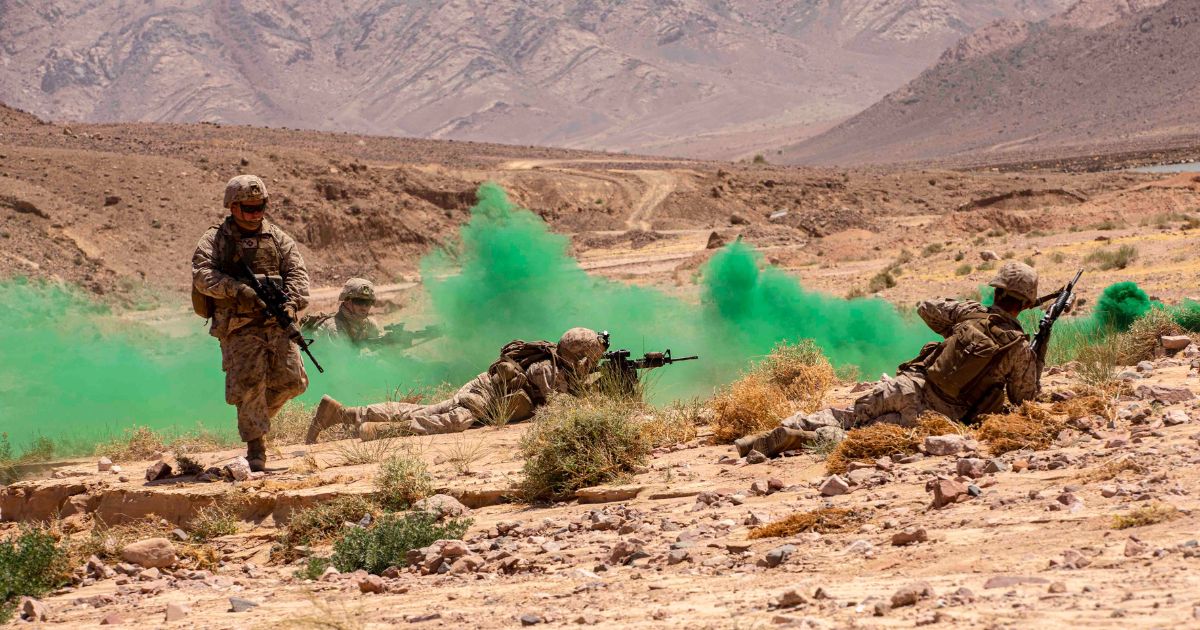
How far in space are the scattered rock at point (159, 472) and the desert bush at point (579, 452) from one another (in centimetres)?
238

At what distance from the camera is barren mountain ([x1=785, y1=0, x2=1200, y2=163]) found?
101 meters

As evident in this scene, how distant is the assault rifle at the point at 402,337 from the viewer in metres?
13.9

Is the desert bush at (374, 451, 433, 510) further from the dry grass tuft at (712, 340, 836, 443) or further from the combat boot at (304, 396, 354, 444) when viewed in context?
the combat boot at (304, 396, 354, 444)

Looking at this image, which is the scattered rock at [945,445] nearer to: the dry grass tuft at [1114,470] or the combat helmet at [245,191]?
the dry grass tuft at [1114,470]

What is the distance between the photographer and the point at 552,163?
63.7 metres

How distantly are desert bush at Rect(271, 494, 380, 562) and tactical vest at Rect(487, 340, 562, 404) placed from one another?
9.13 ft

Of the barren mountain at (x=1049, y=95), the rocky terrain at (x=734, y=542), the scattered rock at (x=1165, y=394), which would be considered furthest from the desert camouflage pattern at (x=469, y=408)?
the barren mountain at (x=1049, y=95)

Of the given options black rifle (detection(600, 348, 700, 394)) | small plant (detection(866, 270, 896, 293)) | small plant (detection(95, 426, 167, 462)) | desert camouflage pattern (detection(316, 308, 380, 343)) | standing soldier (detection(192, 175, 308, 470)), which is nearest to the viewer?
standing soldier (detection(192, 175, 308, 470))

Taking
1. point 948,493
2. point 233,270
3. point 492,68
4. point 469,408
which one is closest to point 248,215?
point 233,270

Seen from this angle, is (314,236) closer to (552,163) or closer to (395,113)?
(552,163)

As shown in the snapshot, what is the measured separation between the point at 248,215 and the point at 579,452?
2.68 meters

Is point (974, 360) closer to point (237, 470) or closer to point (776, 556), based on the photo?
point (776, 556)

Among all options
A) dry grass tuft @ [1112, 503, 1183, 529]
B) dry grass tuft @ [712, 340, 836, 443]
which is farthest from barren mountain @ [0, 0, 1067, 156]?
dry grass tuft @ [1112, 503, 1183, 529]

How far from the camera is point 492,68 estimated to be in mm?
181500
